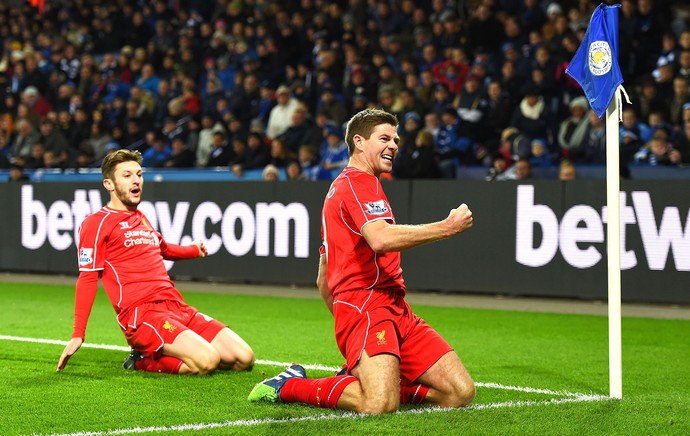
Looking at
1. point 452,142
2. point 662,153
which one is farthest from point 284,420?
point 452,142

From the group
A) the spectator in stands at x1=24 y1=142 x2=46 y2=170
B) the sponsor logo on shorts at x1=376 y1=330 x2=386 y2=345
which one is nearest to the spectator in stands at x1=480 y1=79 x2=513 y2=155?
the spectator in stands at x1=24 y1=142 x2=46 y2=170

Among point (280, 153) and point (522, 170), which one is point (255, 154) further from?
point (522, 170)

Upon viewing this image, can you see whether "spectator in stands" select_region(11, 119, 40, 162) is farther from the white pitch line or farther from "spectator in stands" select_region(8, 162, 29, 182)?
the white pitch line

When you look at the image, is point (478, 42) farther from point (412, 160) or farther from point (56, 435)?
point (56, 435)

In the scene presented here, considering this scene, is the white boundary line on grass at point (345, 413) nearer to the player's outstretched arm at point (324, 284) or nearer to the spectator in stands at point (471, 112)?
the player's outstretched arm at point (324, 284)

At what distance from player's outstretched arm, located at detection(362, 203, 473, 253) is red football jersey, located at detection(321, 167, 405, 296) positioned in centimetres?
17

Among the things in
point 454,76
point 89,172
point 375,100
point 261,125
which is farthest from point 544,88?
point 89,172

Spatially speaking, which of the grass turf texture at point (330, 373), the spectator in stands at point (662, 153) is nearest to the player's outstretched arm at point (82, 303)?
the grass turf texture at point (330, 373)

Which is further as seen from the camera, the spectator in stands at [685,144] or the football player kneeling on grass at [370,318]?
the spectator in stands at [685,144]

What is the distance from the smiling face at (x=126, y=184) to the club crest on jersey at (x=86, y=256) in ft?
1.40

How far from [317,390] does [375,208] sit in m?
1.15

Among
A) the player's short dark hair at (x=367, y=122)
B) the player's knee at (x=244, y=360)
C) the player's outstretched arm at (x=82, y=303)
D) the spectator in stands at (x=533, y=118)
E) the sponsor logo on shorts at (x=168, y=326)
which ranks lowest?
the player's knee at (x=244, y=360)

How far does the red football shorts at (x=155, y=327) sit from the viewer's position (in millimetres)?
8188

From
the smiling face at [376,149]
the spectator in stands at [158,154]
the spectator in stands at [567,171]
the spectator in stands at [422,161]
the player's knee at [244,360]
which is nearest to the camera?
the smiling face at [376,149]
